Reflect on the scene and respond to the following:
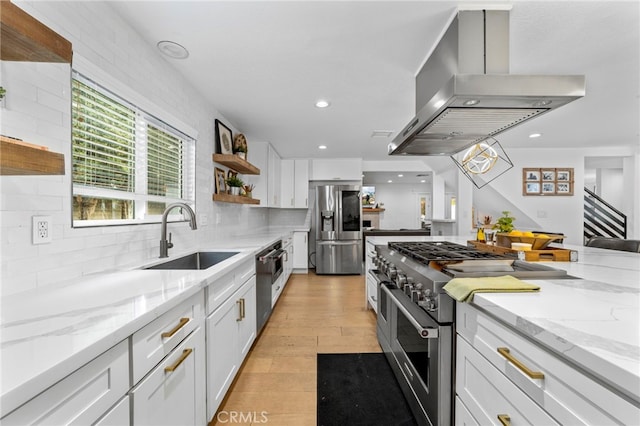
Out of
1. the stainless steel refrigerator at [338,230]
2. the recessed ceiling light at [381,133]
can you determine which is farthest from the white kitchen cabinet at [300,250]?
the recessed ceiling light at [381,133]

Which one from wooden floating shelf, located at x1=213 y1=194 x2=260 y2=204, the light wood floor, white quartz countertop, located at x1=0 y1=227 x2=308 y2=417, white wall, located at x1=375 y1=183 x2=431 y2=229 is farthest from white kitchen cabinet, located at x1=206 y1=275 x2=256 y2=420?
white wall, located at x1=375 y1=183 x2=431 y2=229

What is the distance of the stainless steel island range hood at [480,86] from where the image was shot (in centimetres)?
135

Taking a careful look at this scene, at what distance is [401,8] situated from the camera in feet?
4.95

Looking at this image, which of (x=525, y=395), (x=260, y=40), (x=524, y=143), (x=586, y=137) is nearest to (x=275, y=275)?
(x=260, y=40)

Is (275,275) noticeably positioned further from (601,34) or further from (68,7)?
(601,34)

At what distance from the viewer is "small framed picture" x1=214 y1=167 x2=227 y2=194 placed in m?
2.96

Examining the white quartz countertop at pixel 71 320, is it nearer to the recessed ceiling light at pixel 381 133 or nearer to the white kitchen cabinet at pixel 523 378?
the white kitchen cabinet at pixel 523 378

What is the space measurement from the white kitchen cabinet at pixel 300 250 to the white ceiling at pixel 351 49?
2505 millimetres

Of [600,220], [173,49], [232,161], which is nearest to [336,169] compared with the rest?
[232,161]

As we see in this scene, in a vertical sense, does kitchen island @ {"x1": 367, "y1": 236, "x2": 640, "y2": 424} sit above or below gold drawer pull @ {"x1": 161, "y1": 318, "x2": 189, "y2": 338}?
above

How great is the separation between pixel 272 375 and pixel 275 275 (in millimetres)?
1294

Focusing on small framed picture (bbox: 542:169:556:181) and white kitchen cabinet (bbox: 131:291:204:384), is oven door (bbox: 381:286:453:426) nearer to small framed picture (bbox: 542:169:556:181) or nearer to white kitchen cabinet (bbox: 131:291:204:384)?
white kitchen cabinet (bbox: 131:291:204:384)

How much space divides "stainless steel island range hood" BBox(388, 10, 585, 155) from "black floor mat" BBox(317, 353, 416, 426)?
1773mm

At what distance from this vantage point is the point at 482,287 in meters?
1.02
